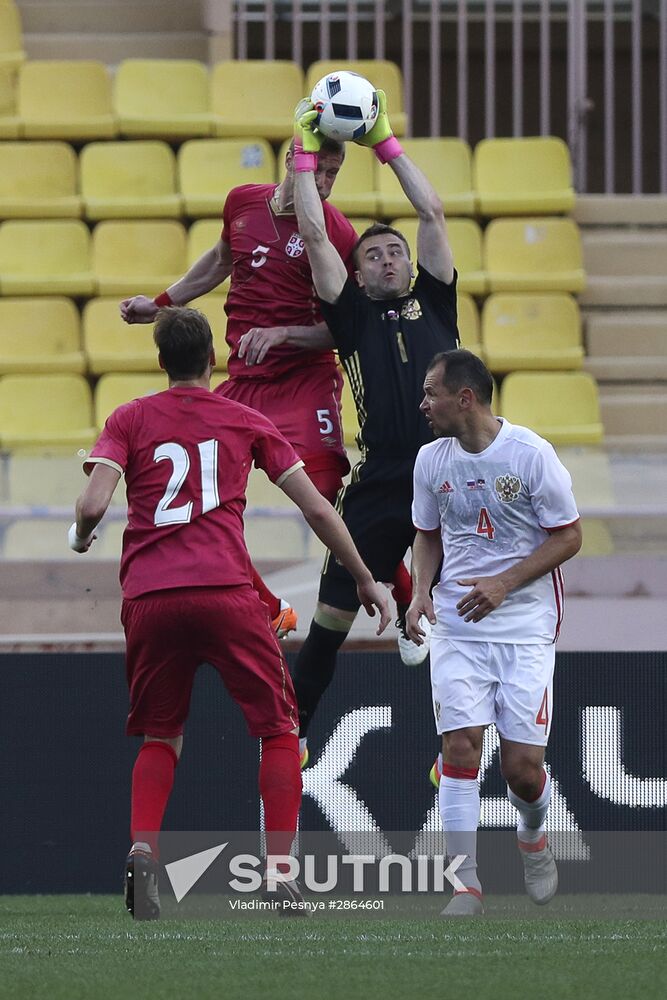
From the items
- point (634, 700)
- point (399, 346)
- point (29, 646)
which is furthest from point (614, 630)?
point (29, 646)

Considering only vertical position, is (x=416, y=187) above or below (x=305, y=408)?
above

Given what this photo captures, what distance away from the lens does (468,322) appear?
10188 mm

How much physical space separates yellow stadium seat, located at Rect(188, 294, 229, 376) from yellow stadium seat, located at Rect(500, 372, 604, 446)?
159cm

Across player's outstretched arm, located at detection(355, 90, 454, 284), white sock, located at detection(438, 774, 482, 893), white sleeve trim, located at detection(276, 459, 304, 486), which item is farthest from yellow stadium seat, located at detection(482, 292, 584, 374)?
white sleeve trim, located at detection(276, 459, 304, 486)

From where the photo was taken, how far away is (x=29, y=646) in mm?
7094

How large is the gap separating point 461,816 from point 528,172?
6.38 m

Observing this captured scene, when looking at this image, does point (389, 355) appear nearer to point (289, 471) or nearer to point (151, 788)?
point (289, 471)

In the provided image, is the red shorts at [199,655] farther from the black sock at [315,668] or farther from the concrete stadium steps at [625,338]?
the concrete stadium steps at [625,338]

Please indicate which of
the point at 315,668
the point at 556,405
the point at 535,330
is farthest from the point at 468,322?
the point at 315,668

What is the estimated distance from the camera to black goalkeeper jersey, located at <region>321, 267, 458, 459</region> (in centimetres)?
611

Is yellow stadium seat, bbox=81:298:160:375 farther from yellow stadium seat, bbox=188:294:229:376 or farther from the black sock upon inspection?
the black sock

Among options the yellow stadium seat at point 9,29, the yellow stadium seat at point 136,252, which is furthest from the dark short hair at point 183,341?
the yellow stadium seat at point 9,29

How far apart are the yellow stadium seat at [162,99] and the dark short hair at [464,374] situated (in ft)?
19.5

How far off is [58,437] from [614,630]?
3.66 m
